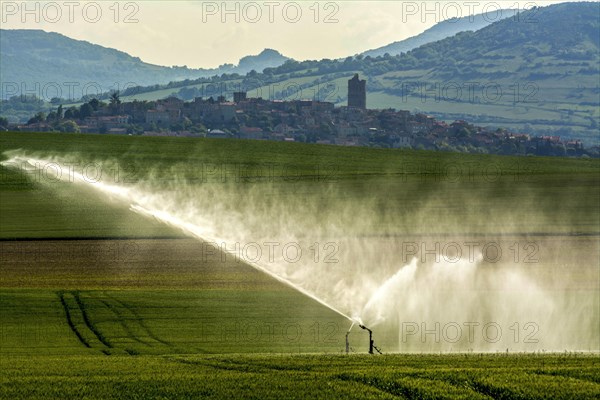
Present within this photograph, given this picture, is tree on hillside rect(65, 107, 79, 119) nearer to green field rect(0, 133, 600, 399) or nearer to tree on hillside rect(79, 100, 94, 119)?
tree on hillside rect(79, 100, 94, 119)

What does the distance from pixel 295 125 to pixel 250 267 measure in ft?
422

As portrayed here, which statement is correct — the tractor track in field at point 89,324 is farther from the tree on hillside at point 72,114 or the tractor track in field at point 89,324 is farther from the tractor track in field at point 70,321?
the tree on hillside at point 72,114

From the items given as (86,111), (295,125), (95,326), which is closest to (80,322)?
(95,326)

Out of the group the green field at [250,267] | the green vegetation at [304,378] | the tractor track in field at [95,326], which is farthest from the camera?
the tractor track in field at [95,326]

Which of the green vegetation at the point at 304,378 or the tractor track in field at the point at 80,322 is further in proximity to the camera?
the tractor track in field at the point at 80,322

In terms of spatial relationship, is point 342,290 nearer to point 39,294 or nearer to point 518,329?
point 518,329

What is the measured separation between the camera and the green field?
23.8 m

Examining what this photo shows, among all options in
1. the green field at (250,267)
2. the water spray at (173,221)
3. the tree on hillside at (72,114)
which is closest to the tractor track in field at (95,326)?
the green field at (250,267)

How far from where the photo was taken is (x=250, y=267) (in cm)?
5053

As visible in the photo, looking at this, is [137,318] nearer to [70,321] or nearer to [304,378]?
[70,321]

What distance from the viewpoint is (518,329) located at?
41.0 meters

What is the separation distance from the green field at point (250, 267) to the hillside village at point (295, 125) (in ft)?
163

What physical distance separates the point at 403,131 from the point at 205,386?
162 metres

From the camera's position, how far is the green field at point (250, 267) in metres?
23.8
